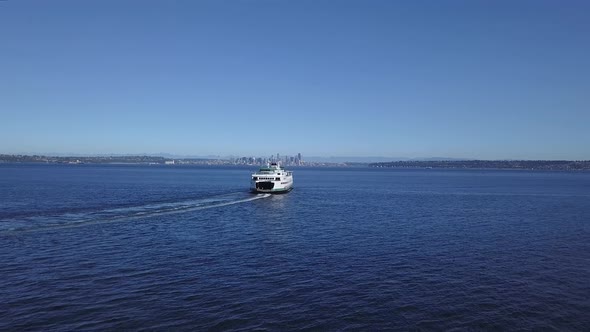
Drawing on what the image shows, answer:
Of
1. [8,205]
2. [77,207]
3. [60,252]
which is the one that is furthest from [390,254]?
[8,205]

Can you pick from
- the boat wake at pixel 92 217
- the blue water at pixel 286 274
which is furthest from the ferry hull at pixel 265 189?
the blue water at pixel 286 274

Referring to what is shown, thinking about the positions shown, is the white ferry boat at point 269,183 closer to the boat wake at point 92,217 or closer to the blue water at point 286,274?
the boat wake at point 92,217

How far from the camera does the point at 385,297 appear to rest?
27.4 meters

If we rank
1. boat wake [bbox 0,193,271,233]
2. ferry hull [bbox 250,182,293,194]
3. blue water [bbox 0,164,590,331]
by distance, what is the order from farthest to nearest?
ferry hull [bbox 250,182,293,194] → boat wake [bbox 0,193,271,233] → blue water [bbox 0,164,590,331]

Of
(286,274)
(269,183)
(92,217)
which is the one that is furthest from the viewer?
(269,183)

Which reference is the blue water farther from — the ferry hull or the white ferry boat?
the white ferry boat

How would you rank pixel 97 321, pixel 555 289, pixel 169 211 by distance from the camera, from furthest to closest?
pixel 169 211 < pixel 555 289 < pixel 97 321

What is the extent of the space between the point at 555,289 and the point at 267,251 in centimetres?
2501

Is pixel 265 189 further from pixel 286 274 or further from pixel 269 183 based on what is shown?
pixel 286 274

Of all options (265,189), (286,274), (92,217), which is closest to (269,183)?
(265,189)

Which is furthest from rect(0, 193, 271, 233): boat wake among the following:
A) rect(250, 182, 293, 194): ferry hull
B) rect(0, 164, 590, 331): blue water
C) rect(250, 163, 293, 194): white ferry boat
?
rect(250, 163, 293, 194): white ferry boat

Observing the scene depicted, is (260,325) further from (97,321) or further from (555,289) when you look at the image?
(555,289)

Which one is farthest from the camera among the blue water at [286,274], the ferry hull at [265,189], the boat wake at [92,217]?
the ferry hull at [265,189]

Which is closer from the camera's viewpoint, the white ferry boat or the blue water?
the blue water
